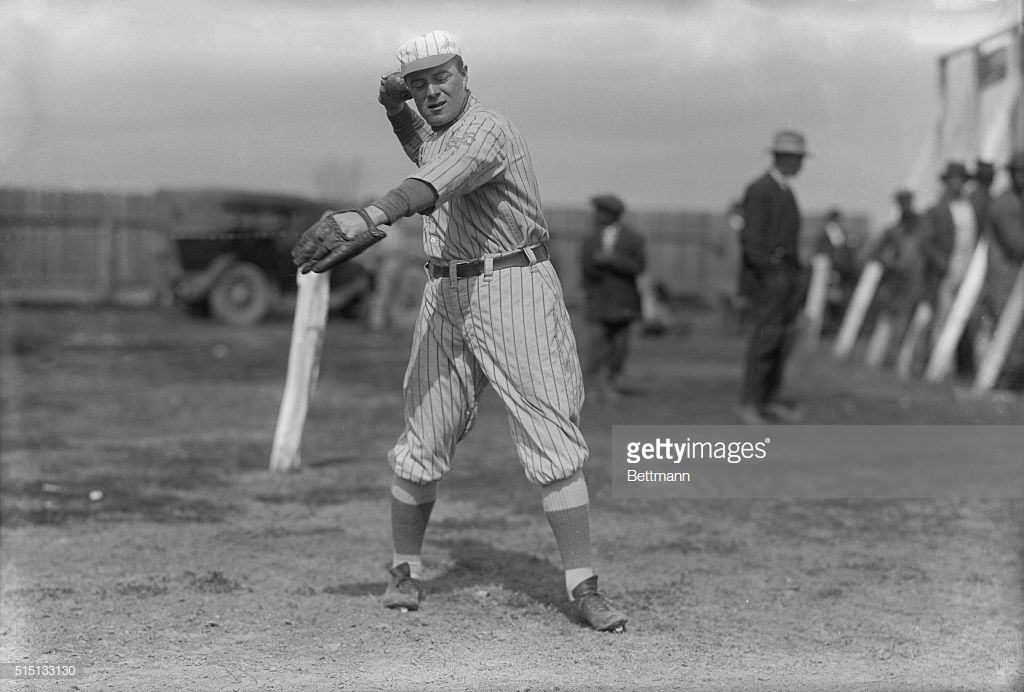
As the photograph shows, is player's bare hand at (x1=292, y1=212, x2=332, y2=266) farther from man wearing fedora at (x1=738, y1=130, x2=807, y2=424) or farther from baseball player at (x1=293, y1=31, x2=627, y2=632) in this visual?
man wearing fedora at (x1=738, y1=130, x2=807, y2=424)

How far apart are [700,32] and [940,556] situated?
94.4 inches

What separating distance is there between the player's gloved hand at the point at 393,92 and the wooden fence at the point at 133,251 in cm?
1616

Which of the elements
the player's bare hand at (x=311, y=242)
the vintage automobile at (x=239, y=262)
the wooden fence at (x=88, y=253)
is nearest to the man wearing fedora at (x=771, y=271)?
the player's bare hand at (x=311, y=242)

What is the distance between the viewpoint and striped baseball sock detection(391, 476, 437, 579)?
16.1 ft

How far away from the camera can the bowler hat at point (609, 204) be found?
38.0 ft

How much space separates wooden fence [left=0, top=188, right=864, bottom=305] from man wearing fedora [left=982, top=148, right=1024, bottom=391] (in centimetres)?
1010

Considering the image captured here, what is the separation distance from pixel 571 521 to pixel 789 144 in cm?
579

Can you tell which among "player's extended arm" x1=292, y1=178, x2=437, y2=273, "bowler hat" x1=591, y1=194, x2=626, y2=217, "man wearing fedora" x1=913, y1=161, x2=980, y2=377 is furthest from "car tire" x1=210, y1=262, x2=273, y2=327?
"player's extended arm" x1=292, y1=178, x2=437, y2=273

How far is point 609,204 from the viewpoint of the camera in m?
11.6

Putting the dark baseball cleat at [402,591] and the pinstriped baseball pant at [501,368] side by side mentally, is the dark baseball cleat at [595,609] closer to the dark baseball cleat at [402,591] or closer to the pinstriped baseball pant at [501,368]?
the pinstriped baseball pant at [501,368]

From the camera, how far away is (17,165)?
650 centimetres

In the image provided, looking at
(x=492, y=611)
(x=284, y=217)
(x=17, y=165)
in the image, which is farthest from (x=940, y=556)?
(x=284, y=217)

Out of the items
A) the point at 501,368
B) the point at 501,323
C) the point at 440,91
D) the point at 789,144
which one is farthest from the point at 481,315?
the point at 789,144

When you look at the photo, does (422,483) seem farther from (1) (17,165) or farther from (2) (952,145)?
(2) (952,145)
